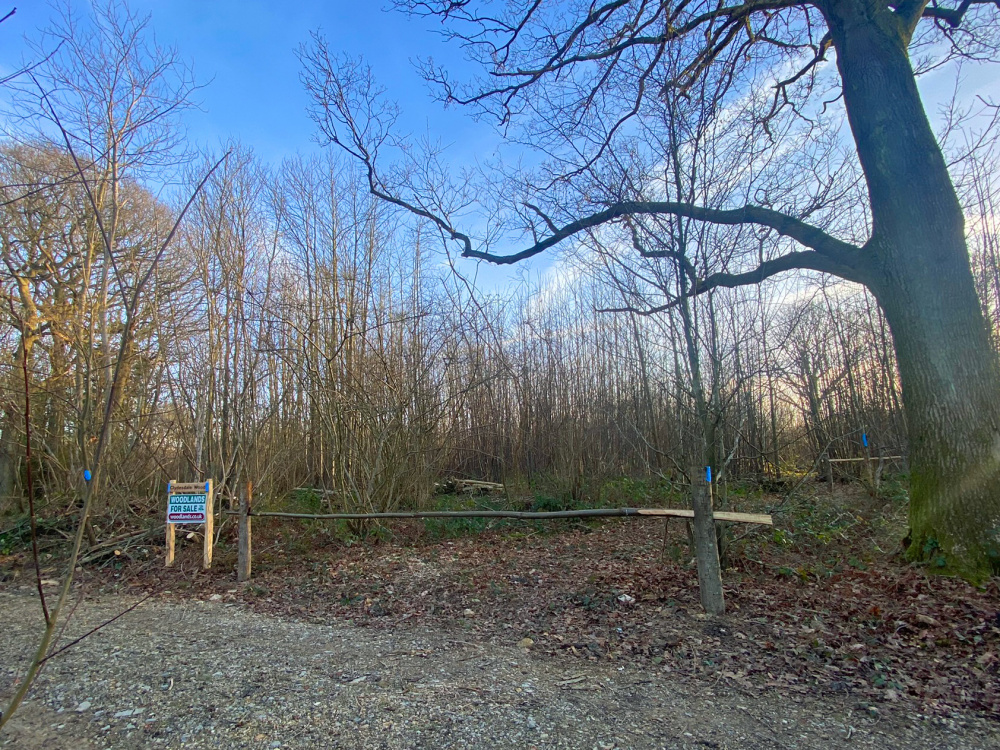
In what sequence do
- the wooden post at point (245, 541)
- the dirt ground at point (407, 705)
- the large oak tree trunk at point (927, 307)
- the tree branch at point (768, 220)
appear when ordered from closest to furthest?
the dirt ground at point (407, 705) < the large oak tree trunk at point (927, 307) < the tree branch at point (768, 220) < the wooden post at point (245, 541)

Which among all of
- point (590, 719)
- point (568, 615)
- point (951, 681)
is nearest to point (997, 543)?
point (951, 681)

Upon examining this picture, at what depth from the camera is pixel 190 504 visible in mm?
6457

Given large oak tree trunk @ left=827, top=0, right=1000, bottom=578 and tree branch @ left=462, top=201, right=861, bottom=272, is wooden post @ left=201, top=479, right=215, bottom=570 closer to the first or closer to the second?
tree branch @ left=462, top=201, right=861, bottom=272

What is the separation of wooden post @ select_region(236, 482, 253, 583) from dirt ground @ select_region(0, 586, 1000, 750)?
1.91 meters

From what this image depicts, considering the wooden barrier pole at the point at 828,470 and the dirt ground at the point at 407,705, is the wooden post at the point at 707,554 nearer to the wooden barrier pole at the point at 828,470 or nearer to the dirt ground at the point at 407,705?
the dirt ground at the point at 407,705

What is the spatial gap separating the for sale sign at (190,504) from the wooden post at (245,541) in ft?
2.35

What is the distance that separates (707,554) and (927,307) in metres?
2.95

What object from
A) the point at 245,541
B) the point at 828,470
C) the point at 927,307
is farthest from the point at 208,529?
the point at 828,470

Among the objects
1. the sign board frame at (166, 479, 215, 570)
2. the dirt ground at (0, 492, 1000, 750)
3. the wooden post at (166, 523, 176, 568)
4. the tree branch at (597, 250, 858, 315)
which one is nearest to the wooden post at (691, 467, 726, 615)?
the dirt ground at (0, 492, 1000, 750)

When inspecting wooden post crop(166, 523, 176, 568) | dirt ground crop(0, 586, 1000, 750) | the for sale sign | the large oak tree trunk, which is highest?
the large oak tree trunk

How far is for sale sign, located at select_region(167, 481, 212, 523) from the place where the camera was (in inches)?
253

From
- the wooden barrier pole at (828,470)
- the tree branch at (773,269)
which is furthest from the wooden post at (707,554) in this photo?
the wooden barrier pole at (828,470)

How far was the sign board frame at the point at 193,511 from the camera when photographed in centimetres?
642

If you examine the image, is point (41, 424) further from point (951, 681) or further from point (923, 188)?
point (923, 188)
